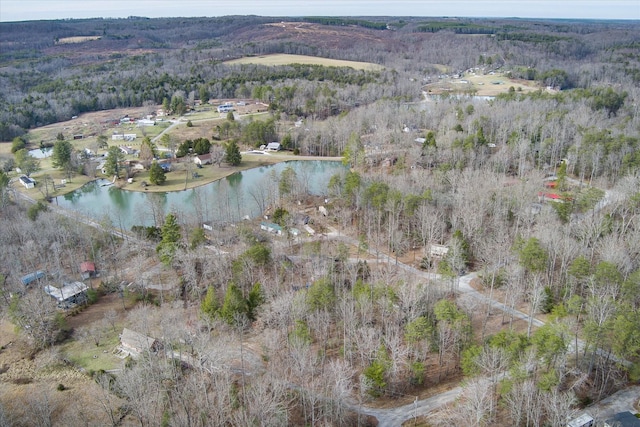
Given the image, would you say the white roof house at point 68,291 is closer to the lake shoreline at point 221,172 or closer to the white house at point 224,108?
the lake shoreline at point 221,172

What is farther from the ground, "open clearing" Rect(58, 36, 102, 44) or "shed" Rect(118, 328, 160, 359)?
"open clearing" Rect(58, 36, 102, 44)

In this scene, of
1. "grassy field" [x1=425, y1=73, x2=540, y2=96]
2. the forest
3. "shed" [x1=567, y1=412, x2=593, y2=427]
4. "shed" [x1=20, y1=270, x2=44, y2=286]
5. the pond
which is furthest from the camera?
"grassy field" [x1=425, y1=73, x2=540, y2=96]

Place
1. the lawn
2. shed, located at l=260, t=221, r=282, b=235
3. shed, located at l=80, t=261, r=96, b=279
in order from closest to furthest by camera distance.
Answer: the lawn
shed, located at l=80, t=261, r=96, b=279
shed, located at l=260, t=221, r=282, b=235

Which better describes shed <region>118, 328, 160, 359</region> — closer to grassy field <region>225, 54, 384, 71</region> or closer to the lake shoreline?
the lake shoreline

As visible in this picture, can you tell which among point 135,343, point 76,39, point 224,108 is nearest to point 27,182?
point 135,343

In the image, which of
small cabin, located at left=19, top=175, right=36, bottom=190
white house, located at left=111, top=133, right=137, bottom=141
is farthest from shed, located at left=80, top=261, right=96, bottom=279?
white house, located at left=111, top=133, right=137, bottom=141

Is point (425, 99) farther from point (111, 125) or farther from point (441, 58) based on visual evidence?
point (111, 125)

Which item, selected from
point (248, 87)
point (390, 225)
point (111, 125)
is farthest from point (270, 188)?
point (248, 87)

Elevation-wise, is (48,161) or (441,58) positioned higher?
(441,58)
